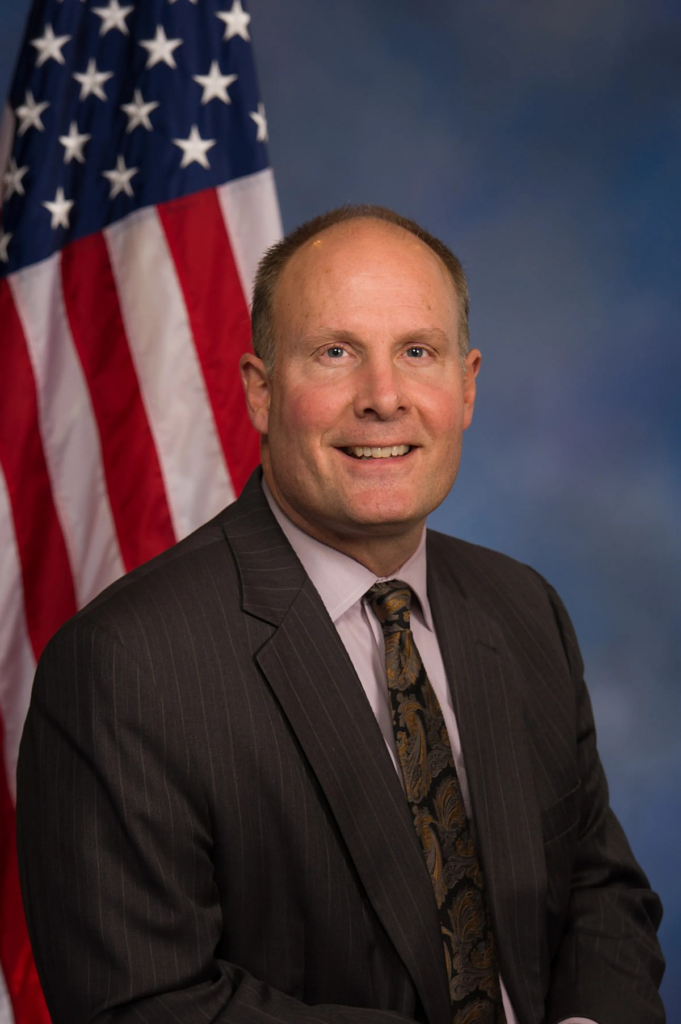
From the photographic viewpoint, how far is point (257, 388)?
2309mm

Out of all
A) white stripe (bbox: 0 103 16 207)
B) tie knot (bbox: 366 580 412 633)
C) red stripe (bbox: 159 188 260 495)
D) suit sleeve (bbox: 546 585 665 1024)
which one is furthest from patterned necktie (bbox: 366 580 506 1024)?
white stripe (bbox: 0 103 16 207)

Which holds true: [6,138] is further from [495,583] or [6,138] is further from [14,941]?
[14,941]

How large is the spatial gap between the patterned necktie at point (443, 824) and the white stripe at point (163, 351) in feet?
3.87

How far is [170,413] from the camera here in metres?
3.19

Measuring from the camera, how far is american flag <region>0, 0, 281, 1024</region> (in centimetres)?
315

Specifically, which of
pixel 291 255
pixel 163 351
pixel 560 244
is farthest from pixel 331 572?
pixel 560 244

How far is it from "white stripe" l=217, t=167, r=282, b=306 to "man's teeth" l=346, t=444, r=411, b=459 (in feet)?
4.08

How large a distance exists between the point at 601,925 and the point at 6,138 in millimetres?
2613

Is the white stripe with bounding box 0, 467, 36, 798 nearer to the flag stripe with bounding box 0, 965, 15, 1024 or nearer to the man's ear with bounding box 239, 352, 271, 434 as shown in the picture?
the flag stripe with bounding box 0, 965, 15, 1024

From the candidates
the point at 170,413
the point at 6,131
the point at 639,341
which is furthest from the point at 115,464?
the point at 639,341

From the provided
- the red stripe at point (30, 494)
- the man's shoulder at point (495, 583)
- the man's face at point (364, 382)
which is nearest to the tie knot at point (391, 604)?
the man's face at point (364, 382)

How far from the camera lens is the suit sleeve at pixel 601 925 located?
2.20m

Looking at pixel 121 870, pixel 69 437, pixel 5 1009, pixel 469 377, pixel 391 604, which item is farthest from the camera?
pixel 69 437

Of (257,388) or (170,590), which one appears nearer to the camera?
(170,590)
